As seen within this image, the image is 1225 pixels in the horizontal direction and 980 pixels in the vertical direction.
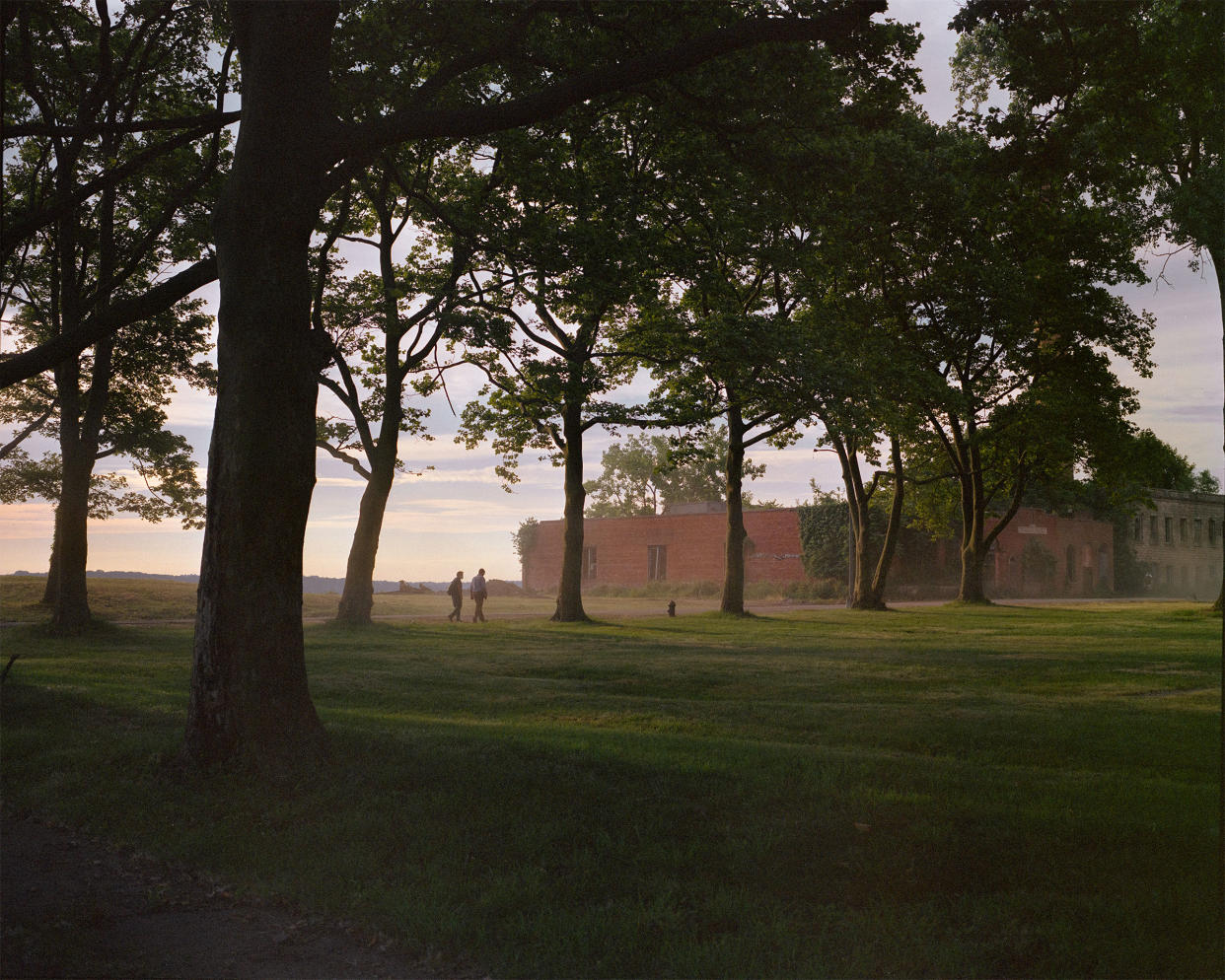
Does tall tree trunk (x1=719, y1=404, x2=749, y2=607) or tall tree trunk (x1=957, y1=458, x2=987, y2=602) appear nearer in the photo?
tall tree trunk (x1=719, y1=404, x2=749, y2=607)

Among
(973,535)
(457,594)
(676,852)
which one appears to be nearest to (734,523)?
(457,594)

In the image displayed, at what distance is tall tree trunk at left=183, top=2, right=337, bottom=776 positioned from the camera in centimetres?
846

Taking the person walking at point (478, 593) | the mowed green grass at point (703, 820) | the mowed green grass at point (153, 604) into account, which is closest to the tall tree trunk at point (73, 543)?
the mowed green grass at point (153, 604)

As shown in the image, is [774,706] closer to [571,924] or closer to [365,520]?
[571,924]

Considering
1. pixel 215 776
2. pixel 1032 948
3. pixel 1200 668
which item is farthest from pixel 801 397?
pixel 1032 948

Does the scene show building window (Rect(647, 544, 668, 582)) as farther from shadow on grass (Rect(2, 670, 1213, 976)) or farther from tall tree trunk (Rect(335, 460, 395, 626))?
shadow on grass (Rect(2, 670, 1213, 976))

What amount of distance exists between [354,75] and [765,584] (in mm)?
47068

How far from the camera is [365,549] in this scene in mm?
27609

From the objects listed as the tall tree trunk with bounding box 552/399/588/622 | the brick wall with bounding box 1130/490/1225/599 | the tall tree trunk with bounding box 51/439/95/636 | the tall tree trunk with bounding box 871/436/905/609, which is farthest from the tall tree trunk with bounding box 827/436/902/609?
the brick wall with bounding box 1130/490/1225/599

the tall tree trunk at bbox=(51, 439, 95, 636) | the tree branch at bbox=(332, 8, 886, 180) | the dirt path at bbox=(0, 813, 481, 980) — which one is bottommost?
the dirt path at bbox=(0, 813, 481, 980)

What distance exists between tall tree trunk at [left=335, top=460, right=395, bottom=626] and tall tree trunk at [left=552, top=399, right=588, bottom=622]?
6148mm

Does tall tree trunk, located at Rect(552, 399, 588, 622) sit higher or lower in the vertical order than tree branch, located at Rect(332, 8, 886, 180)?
lower

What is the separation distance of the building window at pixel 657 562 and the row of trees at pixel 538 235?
93.7ft

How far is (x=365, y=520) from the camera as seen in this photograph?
2775 centimetres
